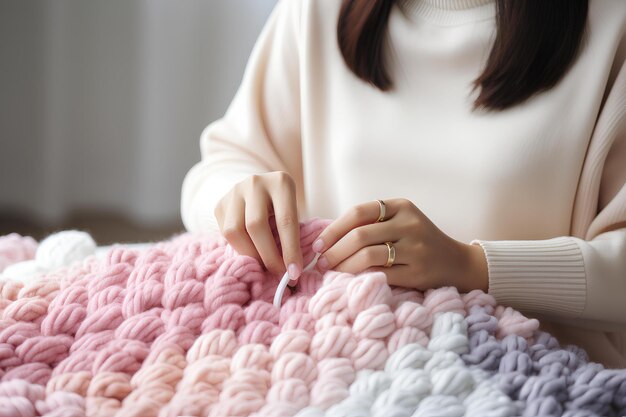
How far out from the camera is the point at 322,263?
0.75 m

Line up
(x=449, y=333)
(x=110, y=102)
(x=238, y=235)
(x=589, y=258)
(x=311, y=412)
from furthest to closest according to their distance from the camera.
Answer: (x=110, y=102) < (x=589, y=258) < (x=238, y=235) < (x=449, y=333) < (x=311, y=412)

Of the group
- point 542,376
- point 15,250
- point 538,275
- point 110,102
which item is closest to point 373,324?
point 542,376

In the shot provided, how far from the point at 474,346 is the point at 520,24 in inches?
18.6

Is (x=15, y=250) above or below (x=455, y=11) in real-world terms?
below

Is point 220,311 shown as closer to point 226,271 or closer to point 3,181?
point 226,271

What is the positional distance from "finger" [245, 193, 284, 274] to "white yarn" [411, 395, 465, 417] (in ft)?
0.76

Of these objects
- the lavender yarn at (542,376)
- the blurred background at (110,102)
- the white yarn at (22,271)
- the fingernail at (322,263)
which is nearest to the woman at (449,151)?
the fingernail at (322,263)

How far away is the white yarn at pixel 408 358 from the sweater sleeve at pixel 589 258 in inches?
8.7

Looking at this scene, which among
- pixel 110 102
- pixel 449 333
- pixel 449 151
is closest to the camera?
pixel 449 333

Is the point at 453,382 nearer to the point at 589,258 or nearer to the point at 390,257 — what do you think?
the point at 390,257

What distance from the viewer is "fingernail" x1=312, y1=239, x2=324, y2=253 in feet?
2.46

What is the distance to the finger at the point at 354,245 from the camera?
737 mm

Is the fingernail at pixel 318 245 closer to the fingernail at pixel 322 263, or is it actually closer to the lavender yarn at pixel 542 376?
the fingernail at pixel 322 263

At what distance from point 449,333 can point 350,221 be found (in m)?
0.18
